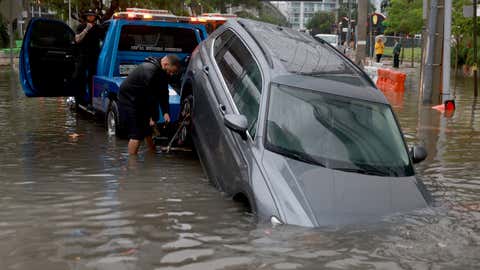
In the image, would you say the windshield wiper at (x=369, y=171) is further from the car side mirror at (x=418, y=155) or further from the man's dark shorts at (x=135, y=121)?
the man's dark shorts at (x=135, y=121)

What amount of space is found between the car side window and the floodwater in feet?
3.08

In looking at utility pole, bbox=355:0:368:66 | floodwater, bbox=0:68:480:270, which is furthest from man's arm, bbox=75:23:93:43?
utility pole, bbox=355:0:368:66

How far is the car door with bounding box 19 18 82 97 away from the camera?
12.4 meters

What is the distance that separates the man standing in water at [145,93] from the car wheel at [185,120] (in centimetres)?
22

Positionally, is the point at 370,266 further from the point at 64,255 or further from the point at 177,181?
the point at 177,181

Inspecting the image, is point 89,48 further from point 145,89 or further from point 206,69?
point 206,69

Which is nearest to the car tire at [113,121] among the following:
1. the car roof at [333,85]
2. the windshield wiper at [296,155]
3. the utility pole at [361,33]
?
the car roof at [333,85]

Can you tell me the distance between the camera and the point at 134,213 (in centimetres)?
639

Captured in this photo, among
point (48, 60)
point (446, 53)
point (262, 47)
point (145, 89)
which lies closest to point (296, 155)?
point (262, 47)

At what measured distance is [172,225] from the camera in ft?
19.7

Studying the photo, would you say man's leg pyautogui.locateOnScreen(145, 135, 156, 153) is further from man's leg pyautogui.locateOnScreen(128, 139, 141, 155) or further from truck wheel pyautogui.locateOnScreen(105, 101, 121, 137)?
truck wheel pyautogui.locateOnScreen(105, 101, 121, 137)

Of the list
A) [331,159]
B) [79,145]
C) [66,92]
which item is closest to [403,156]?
[331,159]

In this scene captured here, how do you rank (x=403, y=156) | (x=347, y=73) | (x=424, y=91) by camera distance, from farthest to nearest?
(x=424, y=91), (x=347, y=73), (x=403, y=156)

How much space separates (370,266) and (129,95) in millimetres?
4854
